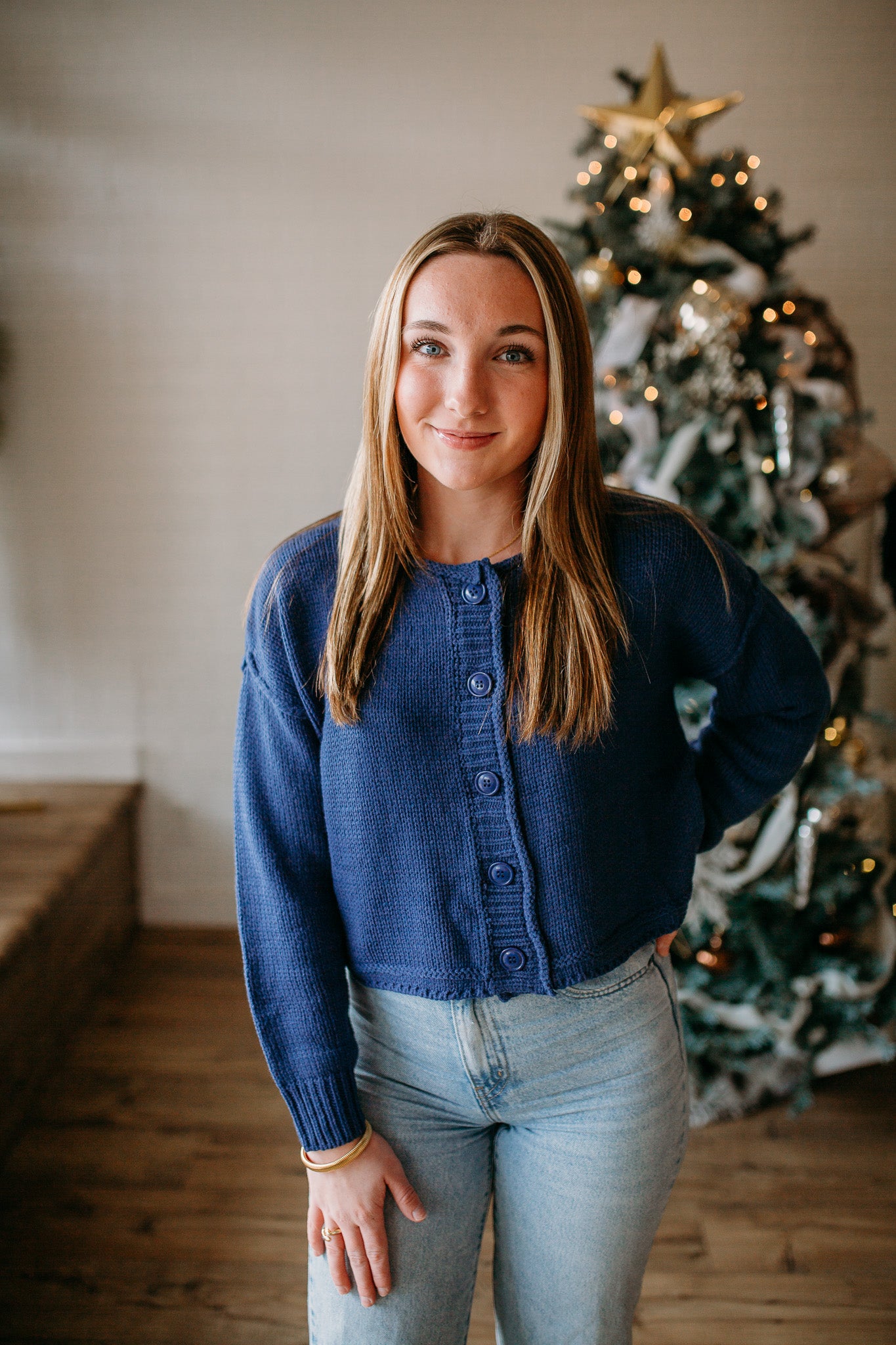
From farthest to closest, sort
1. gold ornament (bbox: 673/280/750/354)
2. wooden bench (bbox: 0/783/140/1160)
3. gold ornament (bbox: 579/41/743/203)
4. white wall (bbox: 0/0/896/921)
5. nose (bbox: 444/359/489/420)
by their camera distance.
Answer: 1. white wall (bbox: 0/0/896/921)
2. wooden bench (bbox: 0/783/140/1160)
3. gold ornament (bbox: 579/41/743/203)
4. gold ornament (bbox: 673/280/750/354)
5. nose (bbox: 444/359/489/420)

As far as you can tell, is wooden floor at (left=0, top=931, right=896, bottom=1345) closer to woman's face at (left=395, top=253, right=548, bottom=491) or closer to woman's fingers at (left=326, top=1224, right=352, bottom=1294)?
woman's fingers at (left=326, top=1224, right=352, bottom=1294)


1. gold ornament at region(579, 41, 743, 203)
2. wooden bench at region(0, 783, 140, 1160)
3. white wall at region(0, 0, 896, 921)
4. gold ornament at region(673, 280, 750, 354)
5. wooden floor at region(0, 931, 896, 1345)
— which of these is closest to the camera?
wooden floor at region(0, 931, 896, 1345)

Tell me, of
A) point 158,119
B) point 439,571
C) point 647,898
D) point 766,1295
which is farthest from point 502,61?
point 766,1295

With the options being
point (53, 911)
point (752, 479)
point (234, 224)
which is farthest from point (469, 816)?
point (234, 224)

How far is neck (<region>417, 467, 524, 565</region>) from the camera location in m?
0.92

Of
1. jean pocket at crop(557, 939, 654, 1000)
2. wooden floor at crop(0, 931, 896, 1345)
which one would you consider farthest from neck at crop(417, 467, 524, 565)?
wooden floor at crop(0, 931, 896, 1345)

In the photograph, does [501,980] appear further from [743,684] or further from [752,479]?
[752,479]

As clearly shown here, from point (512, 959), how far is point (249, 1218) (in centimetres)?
118

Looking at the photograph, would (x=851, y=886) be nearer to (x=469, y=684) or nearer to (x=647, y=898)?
(x=647, y=898)

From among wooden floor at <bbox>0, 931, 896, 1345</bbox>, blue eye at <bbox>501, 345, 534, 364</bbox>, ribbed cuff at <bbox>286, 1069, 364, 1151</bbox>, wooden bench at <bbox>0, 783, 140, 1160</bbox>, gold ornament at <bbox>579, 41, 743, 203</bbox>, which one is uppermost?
gold ornament at <bbox>579, 41, 743, 203</bbox>

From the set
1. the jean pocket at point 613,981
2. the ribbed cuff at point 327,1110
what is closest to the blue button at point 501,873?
the jean pocket at point 613,981

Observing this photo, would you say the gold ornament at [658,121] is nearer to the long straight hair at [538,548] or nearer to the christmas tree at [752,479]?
the christmas tree at [752,479]

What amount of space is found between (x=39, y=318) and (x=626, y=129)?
1509 millimetres

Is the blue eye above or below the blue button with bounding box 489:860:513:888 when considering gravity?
above
